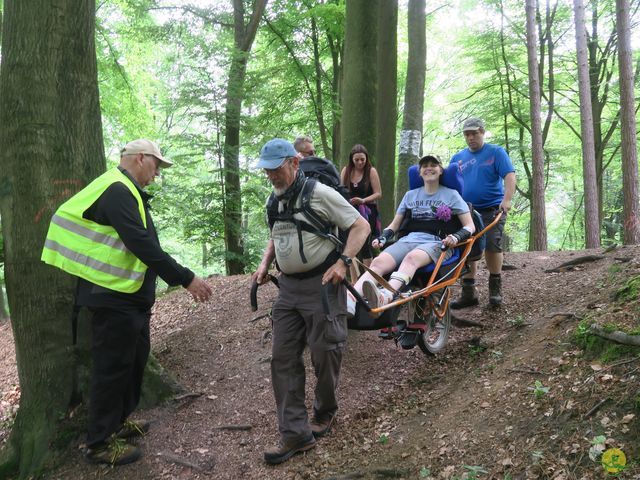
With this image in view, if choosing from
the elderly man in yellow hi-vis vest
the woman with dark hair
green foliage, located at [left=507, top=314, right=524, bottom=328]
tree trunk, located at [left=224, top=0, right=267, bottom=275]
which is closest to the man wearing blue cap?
the elderly man in yellow hi-vis vest

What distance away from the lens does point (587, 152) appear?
40.7ft

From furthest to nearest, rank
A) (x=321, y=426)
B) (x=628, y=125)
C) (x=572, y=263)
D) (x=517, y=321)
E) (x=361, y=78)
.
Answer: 1. (x=628, y=125)
2. (x=572, y=263)
3. (x=361, y=78)
4. (x=517, y=321)
5. (x=321, y=426)

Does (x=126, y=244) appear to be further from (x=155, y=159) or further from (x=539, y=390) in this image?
(x=539, y=390)

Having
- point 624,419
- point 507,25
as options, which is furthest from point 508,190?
point 507,25

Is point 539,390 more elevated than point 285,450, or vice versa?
point 539,390

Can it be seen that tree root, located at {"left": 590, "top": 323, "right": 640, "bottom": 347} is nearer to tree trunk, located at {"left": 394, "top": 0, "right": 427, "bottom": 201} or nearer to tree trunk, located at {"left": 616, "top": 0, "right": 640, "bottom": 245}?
tree trunk, located at {"left": 394, "top": 0, "right": 427, "bottom": 201}

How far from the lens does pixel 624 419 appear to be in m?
2.54

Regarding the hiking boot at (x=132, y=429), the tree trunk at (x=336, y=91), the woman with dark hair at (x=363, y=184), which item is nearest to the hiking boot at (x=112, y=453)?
the hiking boot at (x=132, y=429)

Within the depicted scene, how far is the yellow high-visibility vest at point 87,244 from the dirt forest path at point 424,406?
4.86ft

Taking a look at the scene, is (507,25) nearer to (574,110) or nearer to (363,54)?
(574,110)

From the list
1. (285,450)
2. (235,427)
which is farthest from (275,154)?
(235,427)

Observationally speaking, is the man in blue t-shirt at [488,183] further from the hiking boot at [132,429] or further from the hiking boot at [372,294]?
the hiking boot at [132,429]

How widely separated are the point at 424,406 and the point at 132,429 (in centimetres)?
242

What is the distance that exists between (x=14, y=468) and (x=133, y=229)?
224 centimetres
